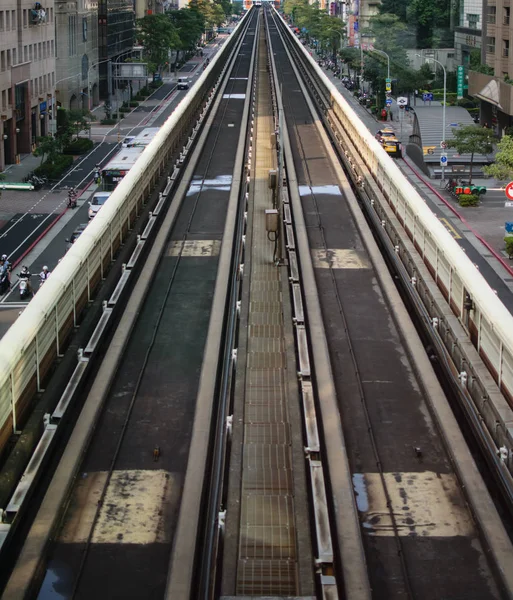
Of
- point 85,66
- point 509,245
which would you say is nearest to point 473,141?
point 509,245

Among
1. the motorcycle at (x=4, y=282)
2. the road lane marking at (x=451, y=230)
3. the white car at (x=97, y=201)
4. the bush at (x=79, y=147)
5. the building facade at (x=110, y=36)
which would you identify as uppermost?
the building facade at (x=110, y=36)

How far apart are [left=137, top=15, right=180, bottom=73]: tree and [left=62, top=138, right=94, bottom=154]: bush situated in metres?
47.0

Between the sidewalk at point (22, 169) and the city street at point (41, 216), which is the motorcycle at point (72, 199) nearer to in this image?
the city street at point (41, 216)

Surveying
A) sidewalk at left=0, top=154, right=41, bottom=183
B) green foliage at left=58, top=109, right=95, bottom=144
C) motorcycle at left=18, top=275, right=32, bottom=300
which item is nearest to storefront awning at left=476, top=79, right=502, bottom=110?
green foliage at left=58, top=109, right=95, bottom=144

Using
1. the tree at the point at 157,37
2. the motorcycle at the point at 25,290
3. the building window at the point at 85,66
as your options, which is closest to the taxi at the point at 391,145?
the building window at the point at 85,66

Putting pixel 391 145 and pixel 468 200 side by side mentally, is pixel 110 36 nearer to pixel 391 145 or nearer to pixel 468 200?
pixel 391 145

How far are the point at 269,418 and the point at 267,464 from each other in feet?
6.38

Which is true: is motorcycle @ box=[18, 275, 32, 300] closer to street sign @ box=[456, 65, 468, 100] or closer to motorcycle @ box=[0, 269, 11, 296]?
motorcycle @ box=[0, 269, 11, 296]

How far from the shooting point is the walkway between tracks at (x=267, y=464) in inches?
595


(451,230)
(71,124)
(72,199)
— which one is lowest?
(451,230)

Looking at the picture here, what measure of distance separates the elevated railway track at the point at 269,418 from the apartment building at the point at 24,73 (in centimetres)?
4398

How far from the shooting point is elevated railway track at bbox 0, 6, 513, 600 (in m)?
15.6

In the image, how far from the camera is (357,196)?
142 feet

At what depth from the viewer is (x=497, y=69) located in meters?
85.4
